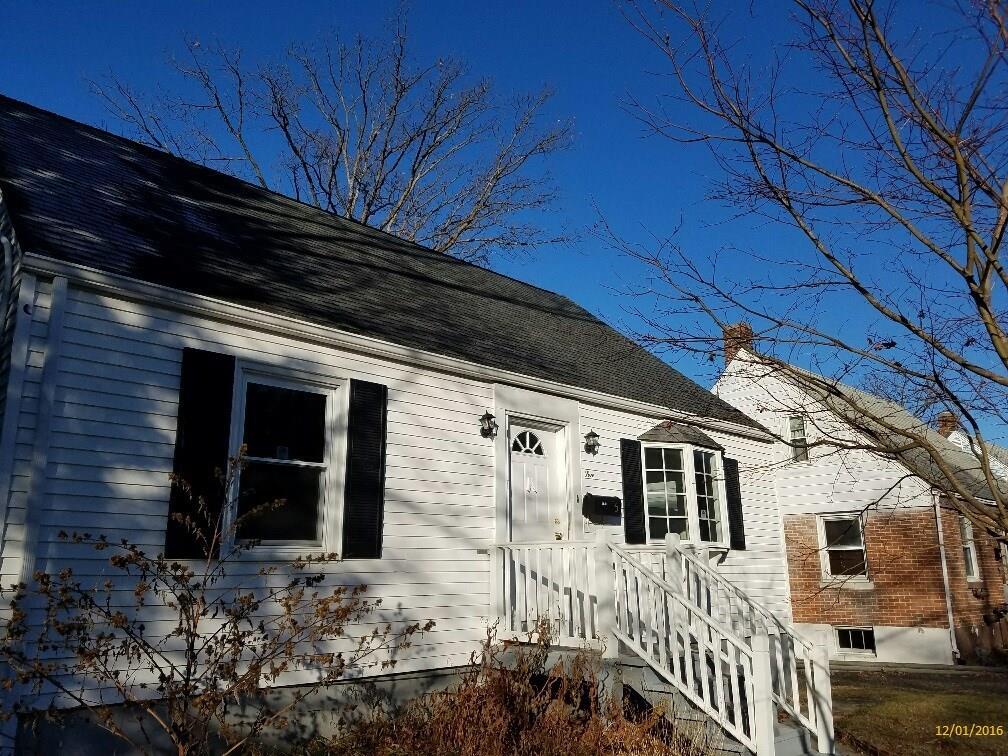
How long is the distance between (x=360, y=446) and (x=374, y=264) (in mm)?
3881

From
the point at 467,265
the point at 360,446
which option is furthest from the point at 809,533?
the point at 360,446

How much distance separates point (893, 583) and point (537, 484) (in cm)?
1035

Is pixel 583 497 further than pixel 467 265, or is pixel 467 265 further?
pixel 467 265

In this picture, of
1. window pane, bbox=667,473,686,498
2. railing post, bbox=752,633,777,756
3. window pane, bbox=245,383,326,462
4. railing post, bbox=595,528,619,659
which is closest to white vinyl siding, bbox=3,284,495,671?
window pane, bbox=245,383,326,462

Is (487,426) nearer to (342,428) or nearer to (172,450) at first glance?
(342,428)

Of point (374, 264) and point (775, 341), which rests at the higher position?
point (374, 264)

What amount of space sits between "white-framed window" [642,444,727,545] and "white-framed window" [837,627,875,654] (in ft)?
25.2

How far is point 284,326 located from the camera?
6.89 m

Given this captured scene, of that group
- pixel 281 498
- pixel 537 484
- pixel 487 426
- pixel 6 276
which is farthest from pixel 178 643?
pixel 537 484

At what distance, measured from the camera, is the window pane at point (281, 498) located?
659cm

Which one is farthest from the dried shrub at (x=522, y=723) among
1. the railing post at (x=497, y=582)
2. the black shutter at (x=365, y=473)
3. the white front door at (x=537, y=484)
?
the white front door at (x=537, y=484)

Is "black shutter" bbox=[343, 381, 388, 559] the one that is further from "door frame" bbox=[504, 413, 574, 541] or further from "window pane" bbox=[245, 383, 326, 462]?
"door frame" bbox=[504, 413, 574, 541]

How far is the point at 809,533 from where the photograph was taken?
55.9 ft

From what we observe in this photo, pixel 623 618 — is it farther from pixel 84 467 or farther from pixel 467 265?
pixel 467 265
